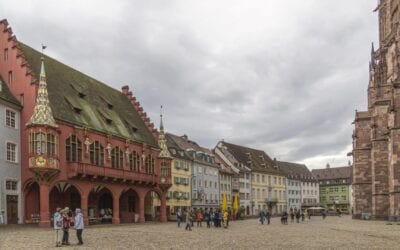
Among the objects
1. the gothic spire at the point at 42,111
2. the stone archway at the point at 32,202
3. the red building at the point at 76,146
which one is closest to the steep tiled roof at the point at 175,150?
the red building at the point at 76,146

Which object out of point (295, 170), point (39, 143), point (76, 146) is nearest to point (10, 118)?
point (39, 143)

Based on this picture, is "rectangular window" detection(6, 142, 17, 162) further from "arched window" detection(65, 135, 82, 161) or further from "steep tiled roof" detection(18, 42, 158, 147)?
"steep tiled roof" detection(18, 42, 158, 147)

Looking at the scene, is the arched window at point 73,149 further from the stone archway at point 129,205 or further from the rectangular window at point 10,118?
the stone archway at point 129,205

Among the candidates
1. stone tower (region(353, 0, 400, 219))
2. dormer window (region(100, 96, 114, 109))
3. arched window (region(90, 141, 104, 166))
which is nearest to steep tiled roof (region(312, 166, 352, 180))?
stone tower (region(353, 0, 400, 219))

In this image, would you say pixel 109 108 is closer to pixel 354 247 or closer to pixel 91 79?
pixel 91 79

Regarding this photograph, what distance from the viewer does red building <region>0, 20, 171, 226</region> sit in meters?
41.6

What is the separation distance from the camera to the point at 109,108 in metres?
57.5

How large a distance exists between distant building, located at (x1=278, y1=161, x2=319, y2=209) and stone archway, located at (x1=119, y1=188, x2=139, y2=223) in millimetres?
74121

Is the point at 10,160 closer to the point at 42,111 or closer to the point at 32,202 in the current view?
the point at 32,202

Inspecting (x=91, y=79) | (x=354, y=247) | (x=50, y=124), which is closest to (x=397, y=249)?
(x=354, y=247)

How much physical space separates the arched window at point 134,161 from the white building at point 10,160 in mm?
14512

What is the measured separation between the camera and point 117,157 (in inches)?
2090

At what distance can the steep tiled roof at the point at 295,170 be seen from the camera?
443 feet

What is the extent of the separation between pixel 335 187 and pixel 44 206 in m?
130
